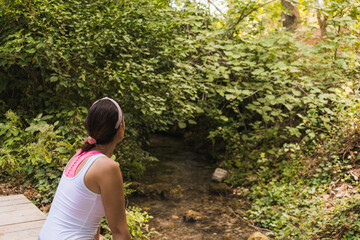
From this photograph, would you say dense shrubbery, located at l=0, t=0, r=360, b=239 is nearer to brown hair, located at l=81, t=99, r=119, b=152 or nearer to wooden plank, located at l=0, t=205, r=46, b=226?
wooden plank, located at l=0, t=205, r=46, b=226

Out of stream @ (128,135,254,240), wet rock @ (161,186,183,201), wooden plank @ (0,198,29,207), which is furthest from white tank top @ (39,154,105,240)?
wet rock @ (161,186,183,201)

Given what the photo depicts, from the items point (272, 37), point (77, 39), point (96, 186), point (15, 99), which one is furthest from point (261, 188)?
point (96, 186)

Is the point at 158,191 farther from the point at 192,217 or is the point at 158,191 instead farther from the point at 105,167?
the point at 105,167

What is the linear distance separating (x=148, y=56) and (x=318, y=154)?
3.70 m

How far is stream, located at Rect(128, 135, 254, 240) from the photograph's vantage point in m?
5.45

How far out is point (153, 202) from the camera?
6.51 m

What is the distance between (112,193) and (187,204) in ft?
16.3

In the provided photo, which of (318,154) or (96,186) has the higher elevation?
(96,186)

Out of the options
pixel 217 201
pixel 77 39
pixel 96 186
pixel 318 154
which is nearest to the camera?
pixel 96 186

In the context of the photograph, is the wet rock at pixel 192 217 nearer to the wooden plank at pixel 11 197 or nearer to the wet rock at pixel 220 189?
the wet rock at pixel 220 189

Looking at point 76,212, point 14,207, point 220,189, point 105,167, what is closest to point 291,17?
point 220,189

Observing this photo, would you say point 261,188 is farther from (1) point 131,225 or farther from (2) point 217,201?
(1) point 131,225

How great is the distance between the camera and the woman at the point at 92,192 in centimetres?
174

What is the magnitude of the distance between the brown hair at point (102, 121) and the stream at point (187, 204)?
286cm
